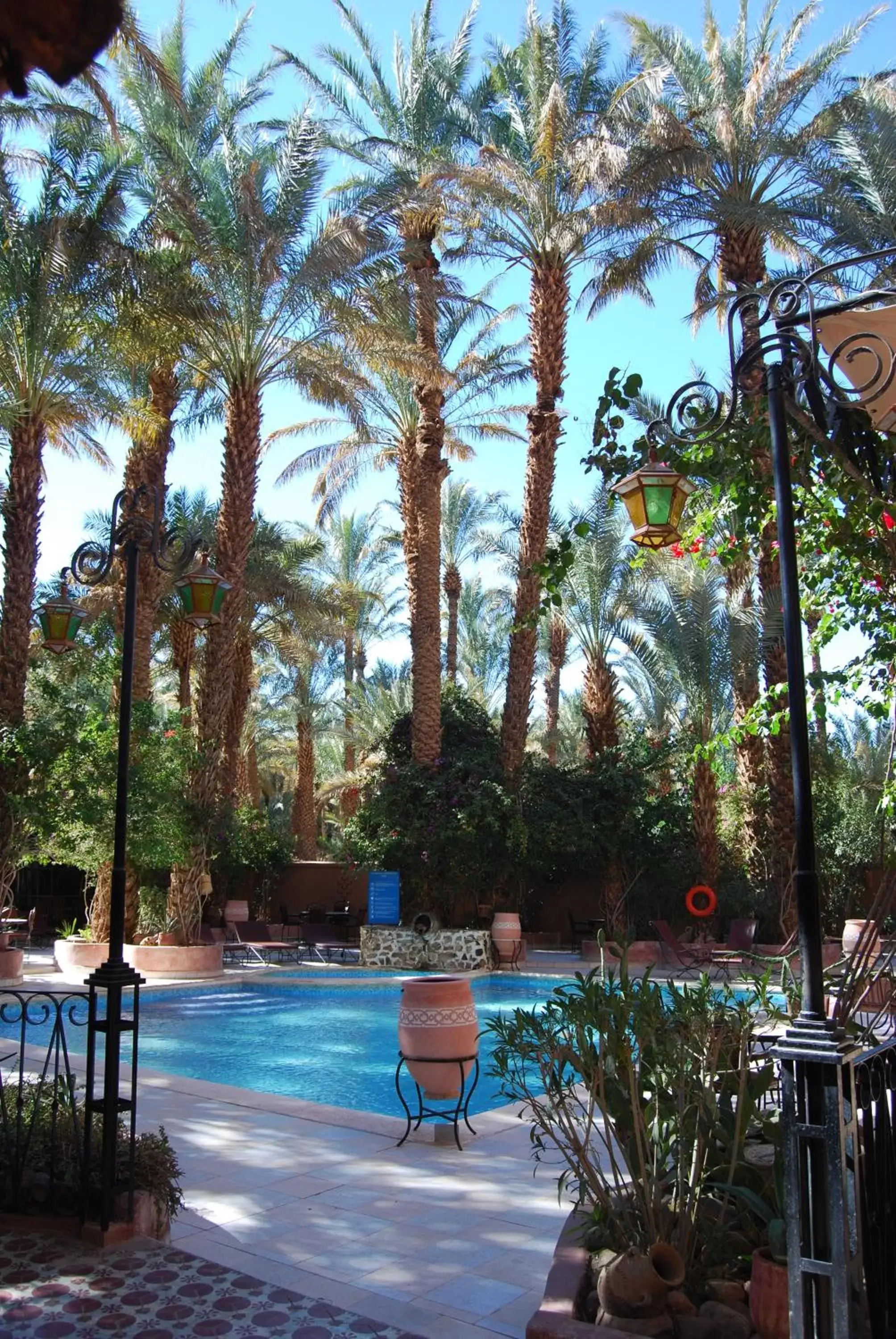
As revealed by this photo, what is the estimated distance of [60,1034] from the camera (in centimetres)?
516

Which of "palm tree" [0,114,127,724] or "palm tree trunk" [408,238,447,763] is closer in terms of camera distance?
"palm tree" [0,114,127,724]

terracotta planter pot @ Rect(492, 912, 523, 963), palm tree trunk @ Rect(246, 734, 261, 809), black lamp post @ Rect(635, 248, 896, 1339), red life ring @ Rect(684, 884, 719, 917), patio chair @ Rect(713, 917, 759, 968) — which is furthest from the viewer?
palm tree trunk @ Rect(246, 734, 261, 809)

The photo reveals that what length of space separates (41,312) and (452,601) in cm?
1822

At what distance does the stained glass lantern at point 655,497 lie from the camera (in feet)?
15.8

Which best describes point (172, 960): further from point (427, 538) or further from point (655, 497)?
point (655, 497)

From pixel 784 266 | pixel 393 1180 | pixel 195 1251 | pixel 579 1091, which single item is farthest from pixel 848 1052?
pixel 784 266

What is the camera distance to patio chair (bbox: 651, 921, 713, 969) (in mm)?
17453

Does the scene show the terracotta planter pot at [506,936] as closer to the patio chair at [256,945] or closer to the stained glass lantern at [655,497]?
the patio chair at [256,945]

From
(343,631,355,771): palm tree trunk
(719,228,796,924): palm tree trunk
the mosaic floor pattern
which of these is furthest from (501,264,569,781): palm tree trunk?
(343,631,355,771): palm tree trunk

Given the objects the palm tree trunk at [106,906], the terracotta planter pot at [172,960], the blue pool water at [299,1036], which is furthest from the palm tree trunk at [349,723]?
the blue pool water at [299,1036]

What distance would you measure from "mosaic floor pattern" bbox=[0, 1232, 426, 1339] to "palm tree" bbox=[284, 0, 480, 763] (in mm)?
14826

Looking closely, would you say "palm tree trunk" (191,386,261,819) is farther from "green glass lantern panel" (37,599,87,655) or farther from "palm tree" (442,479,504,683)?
"palm tree" (442,479,504,683)

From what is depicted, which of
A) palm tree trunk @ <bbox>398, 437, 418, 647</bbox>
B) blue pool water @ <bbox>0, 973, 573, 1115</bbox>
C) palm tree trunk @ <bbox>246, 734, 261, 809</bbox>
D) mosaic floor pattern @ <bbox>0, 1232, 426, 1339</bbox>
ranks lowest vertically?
blue pool water @ <bbox>0, 973, 573, 1115</bbox>

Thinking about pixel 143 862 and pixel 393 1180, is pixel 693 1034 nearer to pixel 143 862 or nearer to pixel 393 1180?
pixel 393 1180
